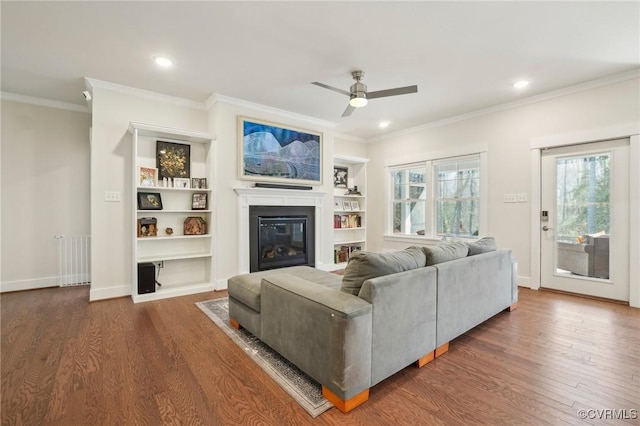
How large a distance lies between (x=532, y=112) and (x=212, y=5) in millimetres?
4145

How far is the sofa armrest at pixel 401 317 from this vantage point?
1.67m

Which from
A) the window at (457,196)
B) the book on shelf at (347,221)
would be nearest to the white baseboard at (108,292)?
the book on shelf at (347,221)

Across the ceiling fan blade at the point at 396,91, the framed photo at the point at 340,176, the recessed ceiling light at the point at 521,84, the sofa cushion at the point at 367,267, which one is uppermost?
the recessed ceiling light at the point at 521,84

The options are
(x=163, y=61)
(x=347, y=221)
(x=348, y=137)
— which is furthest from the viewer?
(x=348, y=137)

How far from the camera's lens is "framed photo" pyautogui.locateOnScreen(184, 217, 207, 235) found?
13.2ft

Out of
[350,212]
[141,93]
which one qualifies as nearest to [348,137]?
[350,212]

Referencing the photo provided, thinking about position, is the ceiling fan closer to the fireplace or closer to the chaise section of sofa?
the chaise section of sofa

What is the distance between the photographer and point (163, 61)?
3.07m

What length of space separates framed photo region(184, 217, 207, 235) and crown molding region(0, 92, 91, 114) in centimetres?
228

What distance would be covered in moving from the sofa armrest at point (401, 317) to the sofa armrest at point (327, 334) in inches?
3.3

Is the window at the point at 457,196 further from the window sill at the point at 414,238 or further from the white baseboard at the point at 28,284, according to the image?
the white baseboard at the point at 28,284

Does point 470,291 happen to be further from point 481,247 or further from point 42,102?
point 42,102

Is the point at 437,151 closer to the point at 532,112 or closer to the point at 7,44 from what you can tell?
the point at 532,112

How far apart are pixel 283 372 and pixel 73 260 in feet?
13.4
